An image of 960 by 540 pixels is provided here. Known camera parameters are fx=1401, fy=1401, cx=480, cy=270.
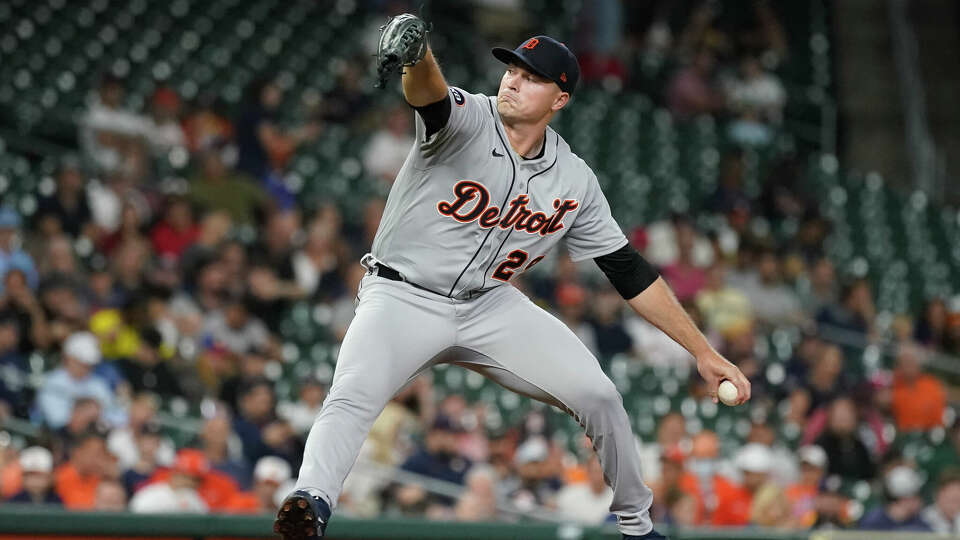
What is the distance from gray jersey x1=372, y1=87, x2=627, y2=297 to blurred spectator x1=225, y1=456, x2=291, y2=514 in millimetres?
2985

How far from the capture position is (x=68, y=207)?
27.7ft

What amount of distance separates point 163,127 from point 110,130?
16.8 inches

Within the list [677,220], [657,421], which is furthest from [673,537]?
[677,220]

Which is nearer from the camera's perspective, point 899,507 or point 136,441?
point 136,441

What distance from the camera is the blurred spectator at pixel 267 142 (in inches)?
386

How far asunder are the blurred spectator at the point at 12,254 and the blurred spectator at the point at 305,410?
1.61m

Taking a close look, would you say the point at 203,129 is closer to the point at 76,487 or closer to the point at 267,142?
the point at 267,142

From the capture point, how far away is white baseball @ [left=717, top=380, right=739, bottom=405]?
159 inches

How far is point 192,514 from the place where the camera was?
16.6ft

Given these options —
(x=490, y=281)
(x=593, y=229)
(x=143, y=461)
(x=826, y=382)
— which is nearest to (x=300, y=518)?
(x=490, y=281)

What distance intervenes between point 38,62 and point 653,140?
5470 mm

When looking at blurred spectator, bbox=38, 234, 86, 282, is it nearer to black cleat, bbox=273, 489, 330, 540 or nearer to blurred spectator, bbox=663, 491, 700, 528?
blurred spectator, bbox=663, 491, 700, 528

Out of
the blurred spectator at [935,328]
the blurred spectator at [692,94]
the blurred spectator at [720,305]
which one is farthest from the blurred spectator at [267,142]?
the blurred spectator at [935,328]

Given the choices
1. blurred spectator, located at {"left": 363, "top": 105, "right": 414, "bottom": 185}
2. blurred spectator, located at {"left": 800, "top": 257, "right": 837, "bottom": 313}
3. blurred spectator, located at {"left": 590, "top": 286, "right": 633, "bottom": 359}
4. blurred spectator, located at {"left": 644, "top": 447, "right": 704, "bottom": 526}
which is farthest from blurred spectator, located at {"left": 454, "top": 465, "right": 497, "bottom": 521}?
blurred spectator, located at {"left": 800, "top": 257, "right": 837, "bottom": 313}
